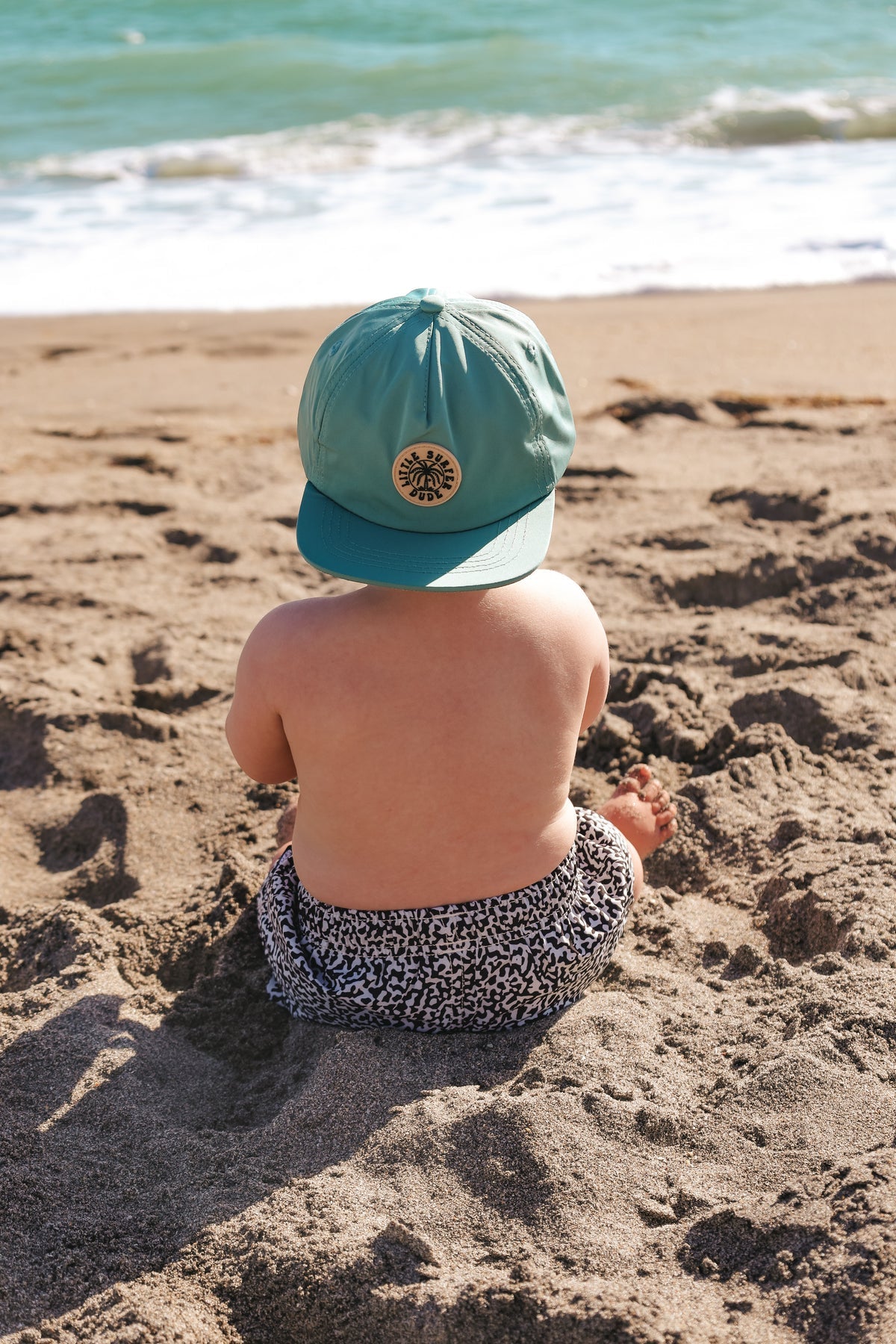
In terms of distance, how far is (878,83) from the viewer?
1089cm

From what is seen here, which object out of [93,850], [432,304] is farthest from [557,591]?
[93,850]

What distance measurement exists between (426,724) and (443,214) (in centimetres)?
684

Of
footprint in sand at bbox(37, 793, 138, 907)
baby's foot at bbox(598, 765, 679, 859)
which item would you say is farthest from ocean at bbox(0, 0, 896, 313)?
baby's foot at bbox(598, 765, 679, 859)

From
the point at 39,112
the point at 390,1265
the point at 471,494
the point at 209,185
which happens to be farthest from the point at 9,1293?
the point at 39,112

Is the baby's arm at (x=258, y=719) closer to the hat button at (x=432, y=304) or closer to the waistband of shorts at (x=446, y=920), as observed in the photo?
the waistband of shorts at (x=446, y=920)

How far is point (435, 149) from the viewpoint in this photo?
9734 millimetres

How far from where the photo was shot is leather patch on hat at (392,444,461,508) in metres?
1.51

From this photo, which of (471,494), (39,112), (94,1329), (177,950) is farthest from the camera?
(39,112)

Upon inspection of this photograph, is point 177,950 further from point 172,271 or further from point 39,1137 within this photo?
point 172,271

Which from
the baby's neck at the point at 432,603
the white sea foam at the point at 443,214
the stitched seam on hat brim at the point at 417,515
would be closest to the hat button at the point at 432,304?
the stitched seam on hat brim at the point at 417,515

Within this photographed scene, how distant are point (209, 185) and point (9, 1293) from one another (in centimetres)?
878

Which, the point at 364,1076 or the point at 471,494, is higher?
the point at 471,494

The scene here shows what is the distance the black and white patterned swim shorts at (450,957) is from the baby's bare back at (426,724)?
0.04 meters

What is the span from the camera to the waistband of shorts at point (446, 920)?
180 cm
